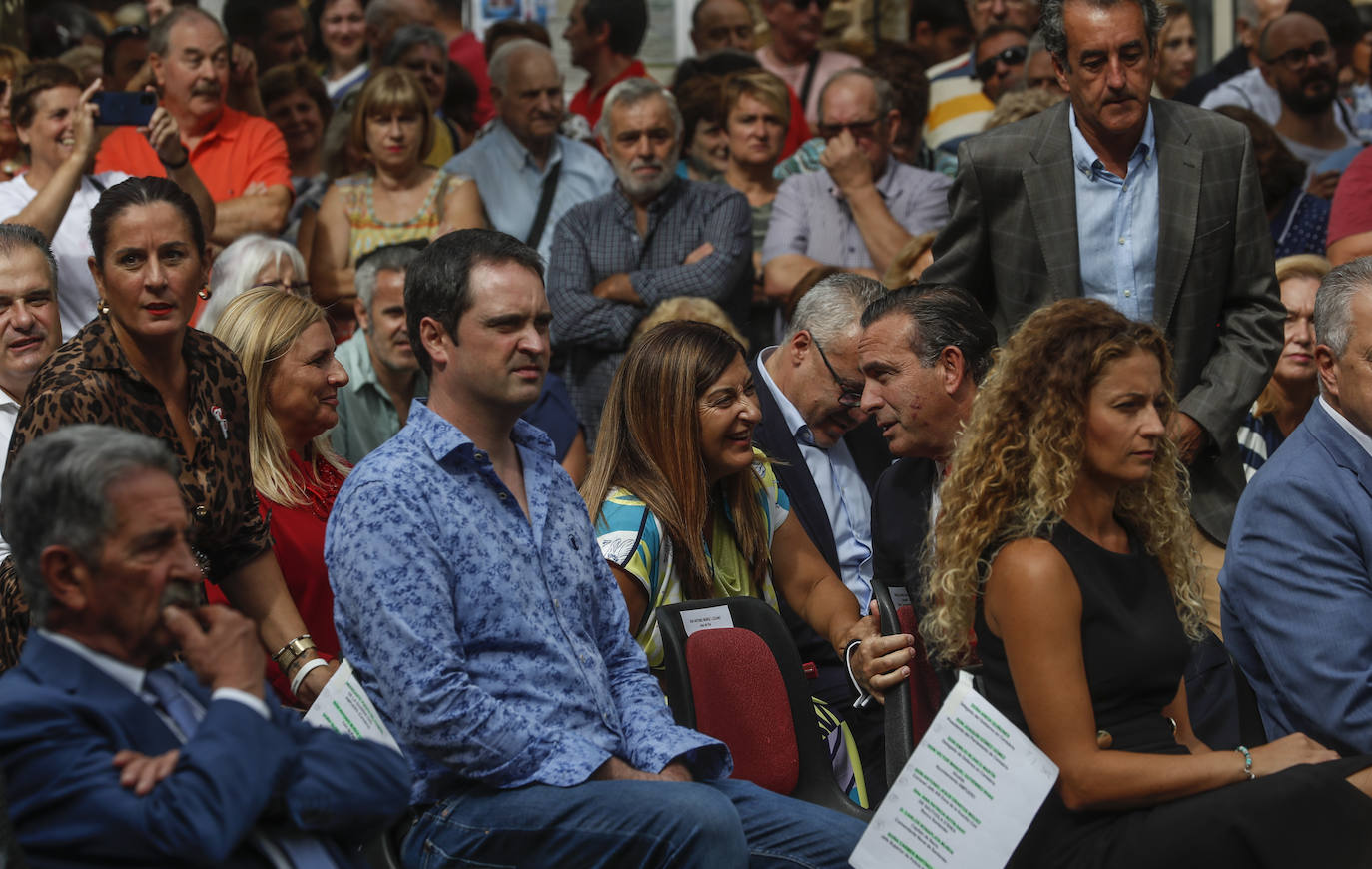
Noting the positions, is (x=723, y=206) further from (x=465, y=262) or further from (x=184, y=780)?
(x=184, y=780)

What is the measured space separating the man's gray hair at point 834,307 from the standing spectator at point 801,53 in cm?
343

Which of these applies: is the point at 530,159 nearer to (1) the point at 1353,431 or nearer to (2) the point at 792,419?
(2) the point at 792,419

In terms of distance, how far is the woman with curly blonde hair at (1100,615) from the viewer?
2.83 metres

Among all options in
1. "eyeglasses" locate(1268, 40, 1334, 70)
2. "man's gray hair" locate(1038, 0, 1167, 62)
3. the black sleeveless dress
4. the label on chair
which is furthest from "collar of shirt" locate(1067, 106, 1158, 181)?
"eyeglasses" locate(1268, 40, 1334, 70)

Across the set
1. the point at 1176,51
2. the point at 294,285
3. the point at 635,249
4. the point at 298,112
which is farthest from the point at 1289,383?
the point at 298,112

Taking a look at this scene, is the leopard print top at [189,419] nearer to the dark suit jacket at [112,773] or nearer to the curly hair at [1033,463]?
the dark suit jacket at [112,773]

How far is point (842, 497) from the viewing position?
454 cm

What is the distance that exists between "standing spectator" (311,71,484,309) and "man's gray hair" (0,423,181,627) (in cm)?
390

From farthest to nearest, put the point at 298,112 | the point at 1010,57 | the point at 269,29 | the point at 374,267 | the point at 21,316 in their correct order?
the point at 269,29 → the point at 1010,57 → the point at 298,112 → the point at 374,267 → the point at 21,316

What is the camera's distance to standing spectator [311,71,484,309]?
20.3ft

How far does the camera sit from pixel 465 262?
3.26 m

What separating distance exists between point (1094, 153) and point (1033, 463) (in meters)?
1.53

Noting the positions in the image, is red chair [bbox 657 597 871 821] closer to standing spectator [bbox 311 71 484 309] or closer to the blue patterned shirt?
the blue patterned shirt

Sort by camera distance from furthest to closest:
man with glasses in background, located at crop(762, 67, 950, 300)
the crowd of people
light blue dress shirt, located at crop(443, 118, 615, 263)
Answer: light blue dress shirt, located at crop(443, 118, 615, 263), man with glasses in background, located at crop(762, 67, 950, 300), the crowd of people
